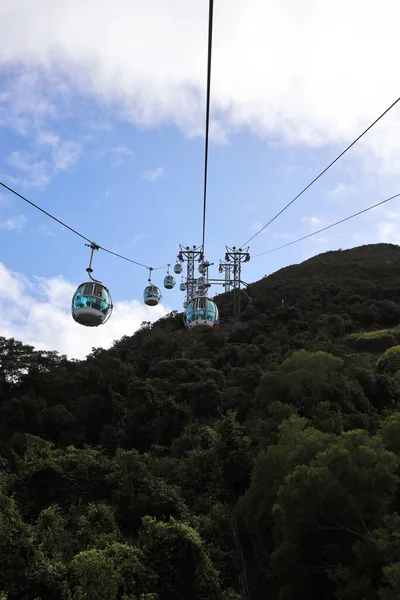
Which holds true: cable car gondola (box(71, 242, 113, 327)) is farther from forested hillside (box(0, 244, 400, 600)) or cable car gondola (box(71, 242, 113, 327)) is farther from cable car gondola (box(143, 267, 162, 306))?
cable car gondola (box(143, 267, 162, 306))

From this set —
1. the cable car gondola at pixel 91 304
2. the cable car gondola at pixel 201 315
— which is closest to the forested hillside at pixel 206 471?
the cable car gondola at pixel 201 315

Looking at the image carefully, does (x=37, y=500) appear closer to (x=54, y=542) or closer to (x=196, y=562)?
(x=54, y=542)

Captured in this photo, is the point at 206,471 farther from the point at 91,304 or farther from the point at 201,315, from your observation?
the point at 91,304

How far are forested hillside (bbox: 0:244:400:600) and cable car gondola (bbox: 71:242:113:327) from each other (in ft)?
17.5

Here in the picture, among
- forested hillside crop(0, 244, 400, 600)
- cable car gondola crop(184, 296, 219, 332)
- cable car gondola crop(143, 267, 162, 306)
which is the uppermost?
cable car gondola crop(143, 267, 162, 306)

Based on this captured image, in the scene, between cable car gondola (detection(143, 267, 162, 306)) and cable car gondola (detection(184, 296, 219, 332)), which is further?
cable car gondola (detection(143, 267, 162, 306))

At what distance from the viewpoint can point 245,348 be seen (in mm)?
32969

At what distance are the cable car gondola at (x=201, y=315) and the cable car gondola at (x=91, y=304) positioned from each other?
367 centimetres

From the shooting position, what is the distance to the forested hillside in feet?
30.9

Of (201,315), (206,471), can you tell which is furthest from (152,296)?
(206,471)

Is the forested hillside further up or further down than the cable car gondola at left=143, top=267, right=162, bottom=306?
further down

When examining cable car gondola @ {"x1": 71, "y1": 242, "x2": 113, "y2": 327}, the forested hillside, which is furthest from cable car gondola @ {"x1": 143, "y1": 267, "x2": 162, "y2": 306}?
cable car gondola @ {"x1": 71, "y1": 242, "x2": 113, "y2": 327}

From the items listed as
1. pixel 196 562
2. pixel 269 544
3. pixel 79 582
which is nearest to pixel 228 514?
pixel 269 544

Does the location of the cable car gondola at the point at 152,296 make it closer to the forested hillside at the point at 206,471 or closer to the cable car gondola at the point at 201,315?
the cable car gondola at the point at 201,315
